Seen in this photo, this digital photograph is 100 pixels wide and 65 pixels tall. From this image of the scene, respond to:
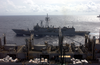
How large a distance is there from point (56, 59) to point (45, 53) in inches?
64.5

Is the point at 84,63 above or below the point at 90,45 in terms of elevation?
below

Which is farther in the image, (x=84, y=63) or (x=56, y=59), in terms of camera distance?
(x=56, y=59)

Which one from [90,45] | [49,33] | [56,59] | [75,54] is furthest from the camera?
[49,33]

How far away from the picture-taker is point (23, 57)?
15055mm

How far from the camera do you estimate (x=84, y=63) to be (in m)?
11.3

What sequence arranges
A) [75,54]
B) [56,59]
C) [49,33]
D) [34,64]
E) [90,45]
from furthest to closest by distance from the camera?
[49,33] < [90,45] < [75,54] < [56,59] < [34,64]

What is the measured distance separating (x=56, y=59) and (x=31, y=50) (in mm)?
4111

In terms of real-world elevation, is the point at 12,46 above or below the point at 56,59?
above

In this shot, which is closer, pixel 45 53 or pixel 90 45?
pixel 45 53

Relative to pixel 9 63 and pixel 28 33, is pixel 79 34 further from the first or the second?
pixel 9 63

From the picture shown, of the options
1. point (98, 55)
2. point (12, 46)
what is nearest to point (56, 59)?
point (98, 55)

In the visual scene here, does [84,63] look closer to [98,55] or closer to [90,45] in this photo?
[98,55]

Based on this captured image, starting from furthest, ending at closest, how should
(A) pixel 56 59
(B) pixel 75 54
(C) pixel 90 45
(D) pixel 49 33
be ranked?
(D) pixel 49 33, (C) pixel 90 45, (B) pixel 75 54, (A) pixel 56 59

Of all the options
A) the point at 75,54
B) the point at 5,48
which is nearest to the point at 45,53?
the point at 75,54
